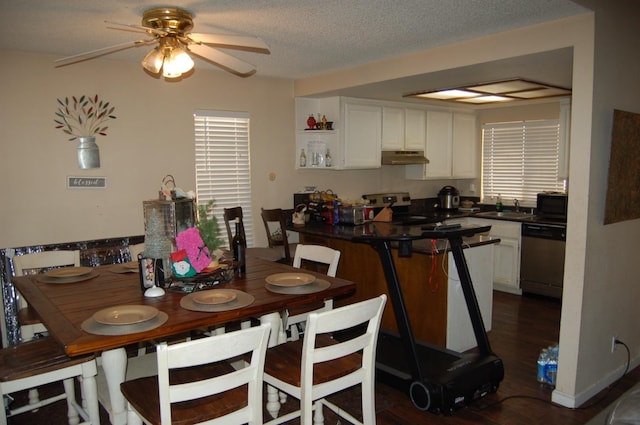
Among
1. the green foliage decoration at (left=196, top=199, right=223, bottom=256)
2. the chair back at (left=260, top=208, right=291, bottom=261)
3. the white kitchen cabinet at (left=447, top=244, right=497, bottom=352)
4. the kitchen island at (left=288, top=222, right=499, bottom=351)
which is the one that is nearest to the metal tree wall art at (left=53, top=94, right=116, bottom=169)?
the chair back at (left=260, top=208, right=291, bottom=261)

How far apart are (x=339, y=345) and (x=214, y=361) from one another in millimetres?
627

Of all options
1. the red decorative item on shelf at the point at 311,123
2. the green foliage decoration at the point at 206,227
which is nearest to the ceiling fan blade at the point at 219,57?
the green foliage decoration at the point at 206,227

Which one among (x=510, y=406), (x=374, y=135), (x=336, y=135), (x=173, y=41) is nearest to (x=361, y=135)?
(x=374, y=135)

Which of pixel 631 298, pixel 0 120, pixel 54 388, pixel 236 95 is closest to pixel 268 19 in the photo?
pixel 236 95

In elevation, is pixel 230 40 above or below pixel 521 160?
above

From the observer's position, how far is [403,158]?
5.55 metres

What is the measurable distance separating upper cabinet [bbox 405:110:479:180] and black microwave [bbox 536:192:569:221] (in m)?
1.12

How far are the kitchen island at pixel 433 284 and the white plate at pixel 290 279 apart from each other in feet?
2.47

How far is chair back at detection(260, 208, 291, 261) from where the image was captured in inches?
177

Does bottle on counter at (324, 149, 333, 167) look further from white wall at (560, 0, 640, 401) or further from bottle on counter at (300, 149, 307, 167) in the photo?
white wall at (560, 0, 640, 401)

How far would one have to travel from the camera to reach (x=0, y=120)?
3.50 metres

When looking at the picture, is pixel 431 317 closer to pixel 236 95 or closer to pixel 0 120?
pixel 236 95

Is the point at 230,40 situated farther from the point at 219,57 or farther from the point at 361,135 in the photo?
the point at 361,135

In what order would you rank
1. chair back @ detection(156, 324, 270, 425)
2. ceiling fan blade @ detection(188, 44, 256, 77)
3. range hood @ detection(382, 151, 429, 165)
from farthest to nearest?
range hood @ detection(382, 151, 429, 165)
ceiling fan blade @ detection(188, 44, 256, 77)
chair back @ detection(156, 324, 270, 425)
